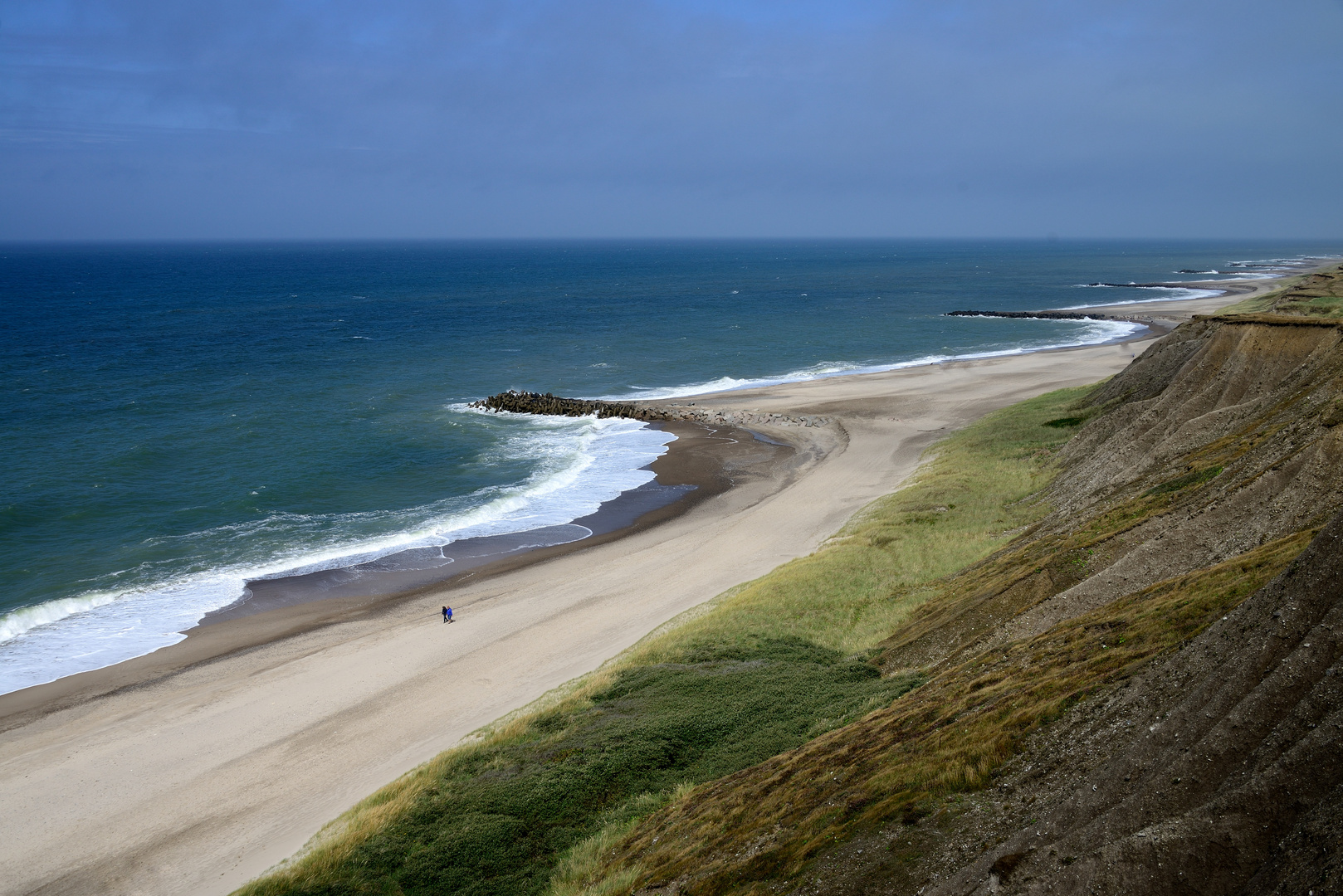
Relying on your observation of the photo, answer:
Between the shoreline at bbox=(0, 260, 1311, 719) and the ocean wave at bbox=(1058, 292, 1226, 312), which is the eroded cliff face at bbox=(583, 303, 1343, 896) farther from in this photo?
the ocean wave at bbox=(1058, 292, 1226, 312)

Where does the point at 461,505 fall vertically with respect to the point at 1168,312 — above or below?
below

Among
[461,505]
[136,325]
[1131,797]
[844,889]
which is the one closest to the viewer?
[1131,797]

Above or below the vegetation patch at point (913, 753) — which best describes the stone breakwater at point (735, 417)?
below

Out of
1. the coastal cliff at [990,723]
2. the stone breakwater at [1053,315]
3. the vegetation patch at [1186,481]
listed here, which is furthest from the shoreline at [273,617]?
the stone breakwater at [1053,315]

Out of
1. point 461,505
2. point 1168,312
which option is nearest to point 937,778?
point 461,505

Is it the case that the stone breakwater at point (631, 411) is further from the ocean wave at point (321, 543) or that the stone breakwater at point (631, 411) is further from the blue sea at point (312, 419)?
the ocean wave at point (321, 543)

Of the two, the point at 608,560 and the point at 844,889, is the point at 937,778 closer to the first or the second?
the point at 844,889
